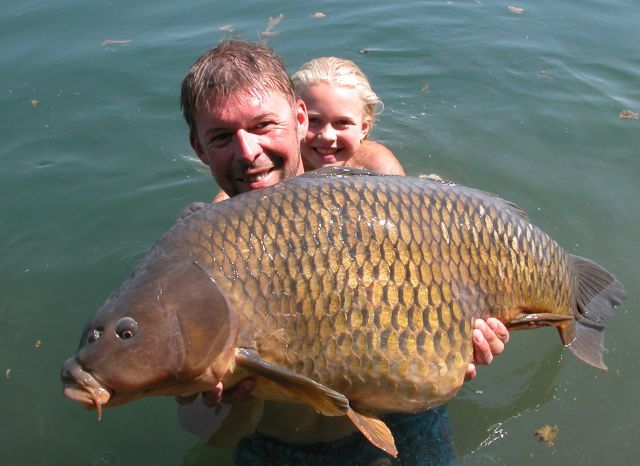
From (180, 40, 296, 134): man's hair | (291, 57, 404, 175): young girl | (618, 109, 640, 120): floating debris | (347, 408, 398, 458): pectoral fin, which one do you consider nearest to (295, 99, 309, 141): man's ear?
(180, 40, 296, 134): man's hair

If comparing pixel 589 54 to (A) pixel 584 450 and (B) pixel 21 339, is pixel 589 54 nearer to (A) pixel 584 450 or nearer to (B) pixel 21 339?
(A) pixel 584 450

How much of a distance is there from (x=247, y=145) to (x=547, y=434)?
189 centimetres

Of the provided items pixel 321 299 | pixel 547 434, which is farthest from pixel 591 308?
pixel 321 299

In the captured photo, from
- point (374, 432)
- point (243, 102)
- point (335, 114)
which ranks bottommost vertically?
point (374, 432)

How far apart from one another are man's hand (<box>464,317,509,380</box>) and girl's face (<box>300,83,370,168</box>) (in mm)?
1959

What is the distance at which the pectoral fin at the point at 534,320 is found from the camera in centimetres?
244

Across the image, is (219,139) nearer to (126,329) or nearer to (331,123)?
(126,329)

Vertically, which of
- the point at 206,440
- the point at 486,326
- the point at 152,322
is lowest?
the point at 206,440

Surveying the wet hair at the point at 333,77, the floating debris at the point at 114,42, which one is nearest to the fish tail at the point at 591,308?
the wet hair at the point at 333,77

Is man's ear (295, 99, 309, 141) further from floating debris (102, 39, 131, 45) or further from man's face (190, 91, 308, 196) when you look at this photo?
floating debris (102, 39, 131, 45)

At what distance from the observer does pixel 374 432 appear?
2178 mm

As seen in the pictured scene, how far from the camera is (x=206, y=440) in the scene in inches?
115

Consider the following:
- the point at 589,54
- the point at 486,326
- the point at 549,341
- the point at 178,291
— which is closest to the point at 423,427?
the point at 486,326

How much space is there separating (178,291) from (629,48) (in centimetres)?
646
